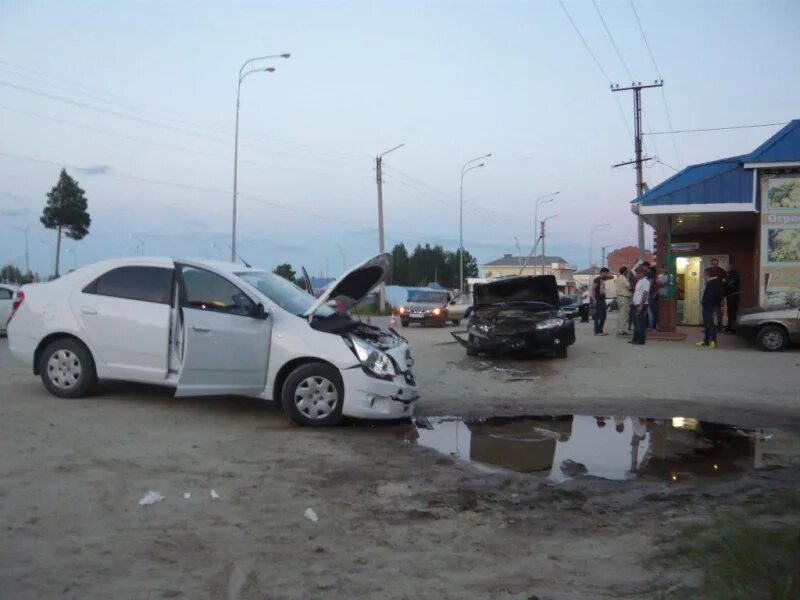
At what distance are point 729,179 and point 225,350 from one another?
14.2 metres

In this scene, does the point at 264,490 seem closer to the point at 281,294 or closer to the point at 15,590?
the point at 15,590

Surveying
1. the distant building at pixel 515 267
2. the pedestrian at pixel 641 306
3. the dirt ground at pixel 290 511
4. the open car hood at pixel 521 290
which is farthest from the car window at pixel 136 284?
the distant building at pixel 515 267

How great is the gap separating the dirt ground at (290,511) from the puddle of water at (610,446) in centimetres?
34

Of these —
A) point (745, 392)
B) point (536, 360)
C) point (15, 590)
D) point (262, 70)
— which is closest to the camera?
point (15, 590)

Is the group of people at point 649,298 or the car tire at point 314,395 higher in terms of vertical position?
the group of people at point 649,298

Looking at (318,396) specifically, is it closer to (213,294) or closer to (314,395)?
(314,395)

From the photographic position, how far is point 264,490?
5.33 m

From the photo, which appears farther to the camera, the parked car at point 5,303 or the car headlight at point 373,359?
the parked car at point 5,303

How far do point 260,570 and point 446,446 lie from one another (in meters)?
3.41

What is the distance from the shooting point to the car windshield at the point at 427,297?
2788 cm

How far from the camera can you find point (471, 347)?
1376 cm

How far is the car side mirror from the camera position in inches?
296

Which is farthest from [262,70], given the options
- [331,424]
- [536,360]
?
[331,424]

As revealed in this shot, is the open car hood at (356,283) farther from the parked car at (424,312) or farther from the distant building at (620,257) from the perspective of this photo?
the distant building at (620,257)
